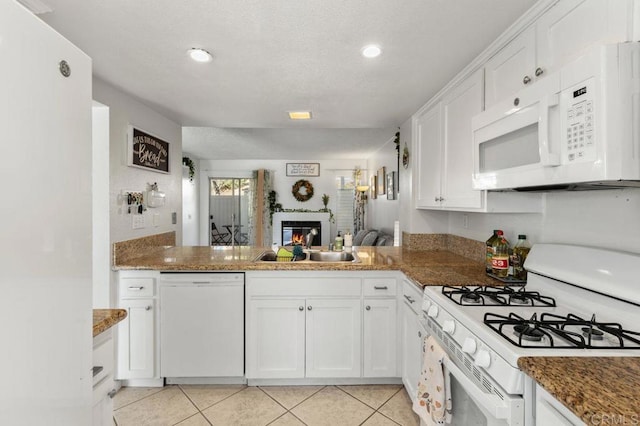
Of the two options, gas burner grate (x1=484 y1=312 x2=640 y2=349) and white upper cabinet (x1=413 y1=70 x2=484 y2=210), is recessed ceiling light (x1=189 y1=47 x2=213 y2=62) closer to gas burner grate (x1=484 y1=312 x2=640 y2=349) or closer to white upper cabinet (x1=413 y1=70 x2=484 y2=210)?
white upper cabinet (x1=413 y1=70 x2=484 y2=210)

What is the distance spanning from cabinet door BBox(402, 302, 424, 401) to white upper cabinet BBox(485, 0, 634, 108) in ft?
4.38

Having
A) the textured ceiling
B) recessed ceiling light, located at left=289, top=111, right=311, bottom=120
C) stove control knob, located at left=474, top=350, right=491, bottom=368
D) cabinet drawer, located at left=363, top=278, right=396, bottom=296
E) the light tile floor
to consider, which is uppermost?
the textured ceiling

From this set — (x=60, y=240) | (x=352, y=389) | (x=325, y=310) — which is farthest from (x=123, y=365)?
(x=60, y=240)

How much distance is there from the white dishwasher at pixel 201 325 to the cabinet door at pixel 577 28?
2086 mm

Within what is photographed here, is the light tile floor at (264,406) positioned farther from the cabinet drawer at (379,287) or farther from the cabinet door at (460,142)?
the cabinet door at (460,142)

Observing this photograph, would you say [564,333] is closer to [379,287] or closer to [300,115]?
[379,287]

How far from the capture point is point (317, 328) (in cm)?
223

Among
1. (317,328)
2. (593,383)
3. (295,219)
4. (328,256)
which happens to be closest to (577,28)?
(593,383)

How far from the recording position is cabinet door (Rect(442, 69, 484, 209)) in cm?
179

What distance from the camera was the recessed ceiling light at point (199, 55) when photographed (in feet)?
5.63

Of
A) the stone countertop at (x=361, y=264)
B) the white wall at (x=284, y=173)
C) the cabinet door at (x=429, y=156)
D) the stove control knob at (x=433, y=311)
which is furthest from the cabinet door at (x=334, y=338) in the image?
the white wall at (x=284, y=173)

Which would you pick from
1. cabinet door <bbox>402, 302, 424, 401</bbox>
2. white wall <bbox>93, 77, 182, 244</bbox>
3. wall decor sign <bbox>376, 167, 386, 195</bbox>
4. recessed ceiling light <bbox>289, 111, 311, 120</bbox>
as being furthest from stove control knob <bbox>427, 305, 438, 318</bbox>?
wall decor sign <bbox>376, 167, 386, 195</bbox>

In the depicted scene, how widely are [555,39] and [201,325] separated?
2.52 m

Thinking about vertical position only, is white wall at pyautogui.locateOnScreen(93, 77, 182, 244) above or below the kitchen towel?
above
